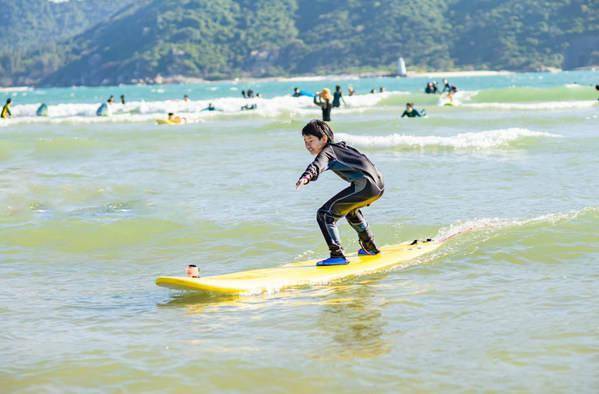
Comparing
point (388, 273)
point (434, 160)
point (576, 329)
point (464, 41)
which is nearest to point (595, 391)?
point (576, 329)

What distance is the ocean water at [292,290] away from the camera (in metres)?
5.98

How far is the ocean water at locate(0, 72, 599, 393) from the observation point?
5.98 meters

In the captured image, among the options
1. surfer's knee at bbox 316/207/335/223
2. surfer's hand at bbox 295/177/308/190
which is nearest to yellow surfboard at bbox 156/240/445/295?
surfer's knee at bbox 316/207/335/223

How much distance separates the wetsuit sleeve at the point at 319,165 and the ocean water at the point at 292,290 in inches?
44.0

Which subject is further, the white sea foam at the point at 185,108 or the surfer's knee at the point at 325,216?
the white sea foam at the point at 185,108

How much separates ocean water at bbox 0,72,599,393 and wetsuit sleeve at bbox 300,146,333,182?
1.12m

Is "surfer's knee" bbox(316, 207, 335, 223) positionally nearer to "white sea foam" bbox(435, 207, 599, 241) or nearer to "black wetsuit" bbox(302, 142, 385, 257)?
"black wetsuit" bbox(302, 142, 385, 257)

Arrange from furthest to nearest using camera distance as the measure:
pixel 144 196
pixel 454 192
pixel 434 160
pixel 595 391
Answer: pixel 434 160 < pixel 144 196 < pixel 454 192 < pixel 595 391

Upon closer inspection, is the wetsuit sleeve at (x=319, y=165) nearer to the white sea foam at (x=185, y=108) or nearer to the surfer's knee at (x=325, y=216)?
the surfer's knee at (x=325, y=216)

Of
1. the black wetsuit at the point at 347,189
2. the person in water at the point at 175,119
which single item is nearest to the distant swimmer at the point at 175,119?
the person in water at the point at 175,119

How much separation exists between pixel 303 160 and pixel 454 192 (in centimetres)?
732

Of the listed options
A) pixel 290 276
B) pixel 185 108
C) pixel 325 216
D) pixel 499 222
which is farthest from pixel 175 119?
pixel 290 276

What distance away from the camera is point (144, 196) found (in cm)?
1540

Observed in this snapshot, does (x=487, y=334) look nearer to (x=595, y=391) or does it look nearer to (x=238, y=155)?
(x=595, y=391)
